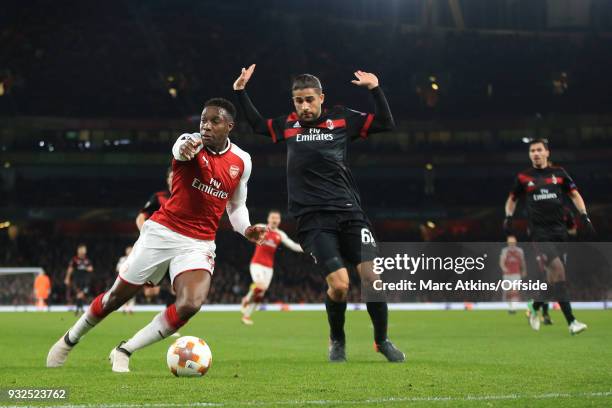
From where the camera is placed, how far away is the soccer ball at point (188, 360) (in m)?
6.46

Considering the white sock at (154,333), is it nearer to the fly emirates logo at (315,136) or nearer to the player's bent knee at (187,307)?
the player's bent knee at (187,307)

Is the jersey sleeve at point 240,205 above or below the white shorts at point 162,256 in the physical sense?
above

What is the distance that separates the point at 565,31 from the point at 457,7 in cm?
637

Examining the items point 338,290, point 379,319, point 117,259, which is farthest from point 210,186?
point 117,259

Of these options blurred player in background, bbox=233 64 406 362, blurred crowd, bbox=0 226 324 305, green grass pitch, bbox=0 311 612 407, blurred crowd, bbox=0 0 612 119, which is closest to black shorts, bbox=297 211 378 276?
blurred player in background, bbox=233 64 406 362

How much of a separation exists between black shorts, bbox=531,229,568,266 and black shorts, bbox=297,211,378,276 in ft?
17.4

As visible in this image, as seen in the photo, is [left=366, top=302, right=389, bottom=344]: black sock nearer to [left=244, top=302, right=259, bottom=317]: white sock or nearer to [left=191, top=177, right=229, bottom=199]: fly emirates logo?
[left=191, top=177, right=229, bottom=199]: fly emirates logo

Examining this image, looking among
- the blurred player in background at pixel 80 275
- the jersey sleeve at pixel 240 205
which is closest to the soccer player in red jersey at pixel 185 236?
the jersey sleeve at pixel 240 205

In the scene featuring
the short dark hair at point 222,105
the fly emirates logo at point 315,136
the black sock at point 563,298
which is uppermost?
the short dark hair at point 222,105

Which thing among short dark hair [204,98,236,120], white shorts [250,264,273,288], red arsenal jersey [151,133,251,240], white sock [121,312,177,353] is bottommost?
white shorts [250,264,273,288]

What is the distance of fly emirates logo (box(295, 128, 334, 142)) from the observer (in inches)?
308

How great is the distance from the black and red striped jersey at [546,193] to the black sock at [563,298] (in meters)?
0.82

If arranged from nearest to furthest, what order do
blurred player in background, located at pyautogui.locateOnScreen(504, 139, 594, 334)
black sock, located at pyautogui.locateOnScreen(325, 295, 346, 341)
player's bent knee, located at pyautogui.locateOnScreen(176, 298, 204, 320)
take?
player's bent knee, located at pyautogui.locateOnScreen(176, 298, 204, 320)
black sock, located at pyautogui.locateOnScreen(325, 295, 346, 341)
blurred player in background, located at pyautogui.locateOnScreen(504, 139, 594, 334)

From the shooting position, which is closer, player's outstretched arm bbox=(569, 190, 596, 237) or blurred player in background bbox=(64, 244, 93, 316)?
player's outstretched arm bbox=(569, 190, 596, 237)
